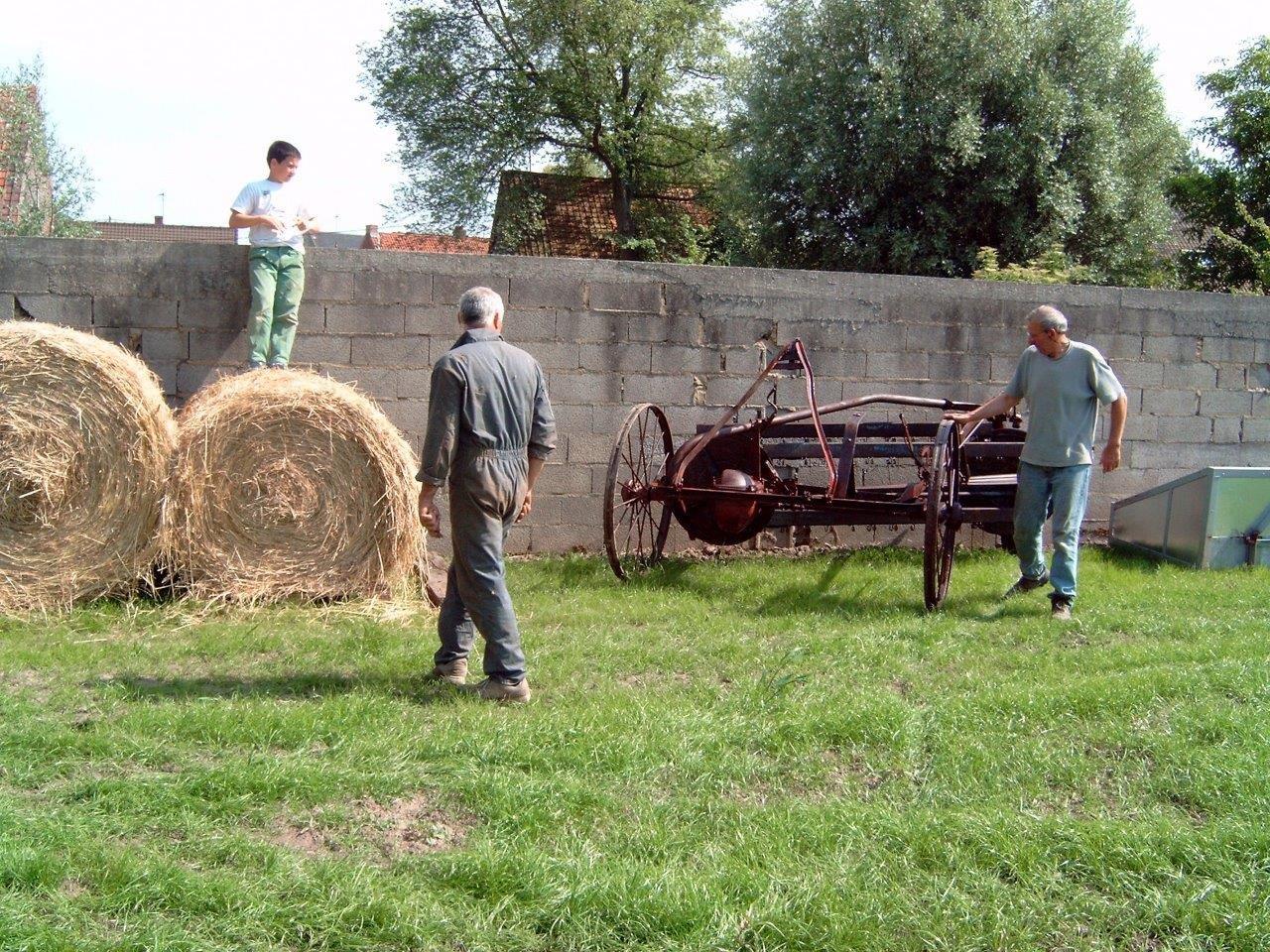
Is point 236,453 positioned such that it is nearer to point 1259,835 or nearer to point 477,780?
point 477,780

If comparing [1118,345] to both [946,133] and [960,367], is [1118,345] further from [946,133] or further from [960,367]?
[946,133]

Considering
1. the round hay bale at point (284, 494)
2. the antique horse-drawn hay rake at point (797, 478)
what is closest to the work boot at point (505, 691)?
the round hay bale at point (284, 494)

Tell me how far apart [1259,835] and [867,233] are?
13.5 meters

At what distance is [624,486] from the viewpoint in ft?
23.7

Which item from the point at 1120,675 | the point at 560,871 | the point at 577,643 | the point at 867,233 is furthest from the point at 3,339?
the point at 867,233

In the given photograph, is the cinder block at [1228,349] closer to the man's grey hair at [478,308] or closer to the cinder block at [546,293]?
the cinder block at [546,293]

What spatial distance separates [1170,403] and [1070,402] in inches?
118

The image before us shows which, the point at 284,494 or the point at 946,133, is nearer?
the point at 284,494

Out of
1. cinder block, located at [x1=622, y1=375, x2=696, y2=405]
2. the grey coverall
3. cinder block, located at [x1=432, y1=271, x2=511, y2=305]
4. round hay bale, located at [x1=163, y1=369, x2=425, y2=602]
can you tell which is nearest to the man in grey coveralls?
the grey coverall

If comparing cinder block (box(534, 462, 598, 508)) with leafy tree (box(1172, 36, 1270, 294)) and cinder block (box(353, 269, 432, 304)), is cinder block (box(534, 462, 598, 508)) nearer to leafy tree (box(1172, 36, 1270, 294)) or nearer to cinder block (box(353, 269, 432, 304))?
cinder block (box(353, 269, 432, 304))

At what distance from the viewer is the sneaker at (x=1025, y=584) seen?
6870mm

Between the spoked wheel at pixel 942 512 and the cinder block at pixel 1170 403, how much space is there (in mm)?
2774

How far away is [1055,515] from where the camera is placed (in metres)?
6.59

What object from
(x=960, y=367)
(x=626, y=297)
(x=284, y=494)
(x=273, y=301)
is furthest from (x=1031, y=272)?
(x=284, y=494)
